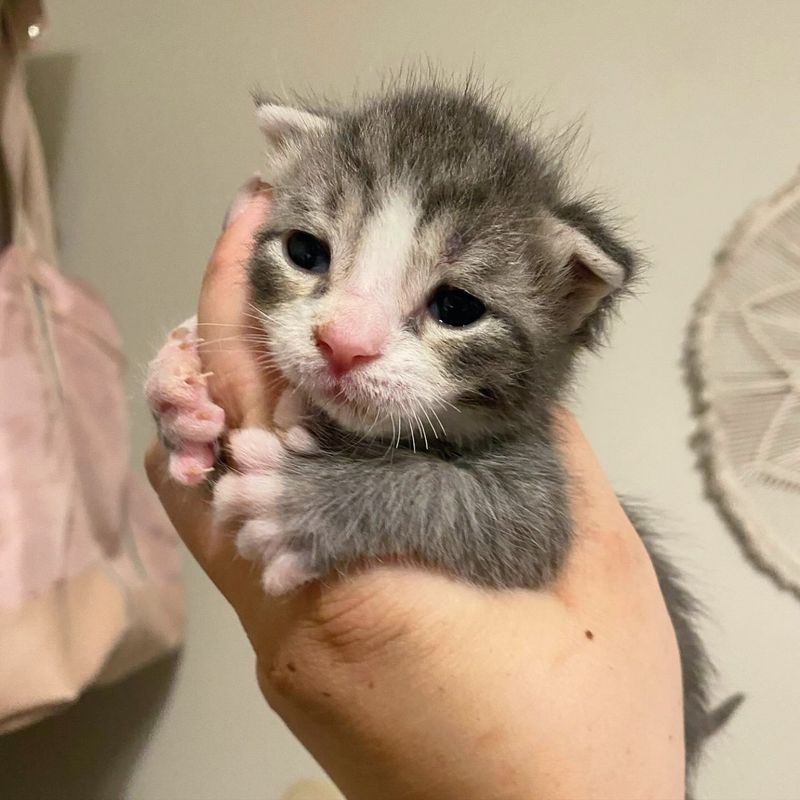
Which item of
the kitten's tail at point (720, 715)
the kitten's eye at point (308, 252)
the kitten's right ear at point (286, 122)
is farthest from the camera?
the kitten's tail at point (720, 715)

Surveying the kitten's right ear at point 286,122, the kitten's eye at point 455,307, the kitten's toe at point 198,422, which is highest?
the kitten's right ear at point 286,122

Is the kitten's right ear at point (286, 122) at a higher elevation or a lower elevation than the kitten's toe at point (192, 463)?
higher

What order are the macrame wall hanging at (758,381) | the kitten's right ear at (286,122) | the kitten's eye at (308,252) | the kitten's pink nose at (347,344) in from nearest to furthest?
the kitten's pink nose at (347,344) < the kitten's eye at (308,252) < the kitten's right ear at (286,122) < the macrame wall hanging at (758,381)

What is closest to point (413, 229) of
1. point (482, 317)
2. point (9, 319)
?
point (482, 317)

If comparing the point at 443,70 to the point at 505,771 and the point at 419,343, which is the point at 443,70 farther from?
the point at 505,771

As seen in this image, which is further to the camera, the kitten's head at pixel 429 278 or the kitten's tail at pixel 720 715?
the kitten's tail at pixel 720 715

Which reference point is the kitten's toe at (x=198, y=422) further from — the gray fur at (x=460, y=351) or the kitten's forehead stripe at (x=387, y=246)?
the kitten's forehead stripe at (x=387, y=246)

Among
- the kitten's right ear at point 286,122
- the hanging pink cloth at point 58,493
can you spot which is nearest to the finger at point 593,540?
the kitten's right ear at point 286,122

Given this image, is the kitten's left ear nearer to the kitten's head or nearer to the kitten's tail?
the kitten's head
